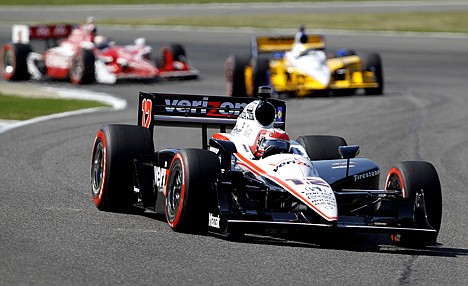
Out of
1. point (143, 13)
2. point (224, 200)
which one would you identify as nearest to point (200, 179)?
point (224, 200)

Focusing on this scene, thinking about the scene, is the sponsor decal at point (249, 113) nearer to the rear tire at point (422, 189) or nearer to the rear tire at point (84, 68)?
the rear tire at point (422, 189)

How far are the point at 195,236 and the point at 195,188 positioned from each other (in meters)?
0.41

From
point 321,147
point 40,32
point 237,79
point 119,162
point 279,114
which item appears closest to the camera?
point 119,162

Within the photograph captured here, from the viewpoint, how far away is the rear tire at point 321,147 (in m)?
10.8

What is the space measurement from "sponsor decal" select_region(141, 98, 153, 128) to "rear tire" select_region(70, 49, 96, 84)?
14.0m

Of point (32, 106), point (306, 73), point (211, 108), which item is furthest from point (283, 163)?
point (306, 73)

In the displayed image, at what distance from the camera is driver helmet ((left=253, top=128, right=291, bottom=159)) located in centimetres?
996

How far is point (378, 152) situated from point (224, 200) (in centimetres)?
676

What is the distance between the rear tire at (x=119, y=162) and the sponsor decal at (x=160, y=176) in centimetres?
32

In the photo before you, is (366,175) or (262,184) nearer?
(262,184)

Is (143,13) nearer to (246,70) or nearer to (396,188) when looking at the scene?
(246,70)

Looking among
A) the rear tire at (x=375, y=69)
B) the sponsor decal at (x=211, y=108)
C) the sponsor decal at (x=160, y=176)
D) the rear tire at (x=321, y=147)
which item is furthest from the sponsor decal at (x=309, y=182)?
the rear tire at (x=375, y=69)

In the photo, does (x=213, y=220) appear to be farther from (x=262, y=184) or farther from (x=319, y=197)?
(x=319, y=197)

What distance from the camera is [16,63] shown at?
86.3ft
